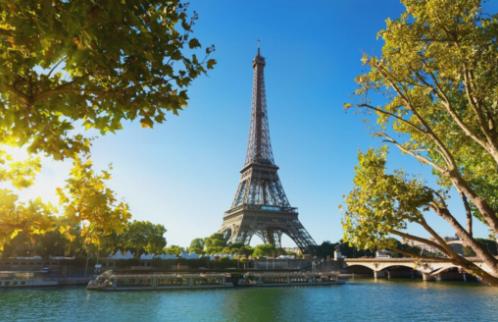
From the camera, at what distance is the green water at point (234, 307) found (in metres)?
23.7

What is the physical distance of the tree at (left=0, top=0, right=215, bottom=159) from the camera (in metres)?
3.16

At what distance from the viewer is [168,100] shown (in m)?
4.29

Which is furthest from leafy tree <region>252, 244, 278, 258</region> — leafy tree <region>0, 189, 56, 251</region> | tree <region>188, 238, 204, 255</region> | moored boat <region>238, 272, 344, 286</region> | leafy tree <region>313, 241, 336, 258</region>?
leafy tree <region>0, 189, 56, 251</region>

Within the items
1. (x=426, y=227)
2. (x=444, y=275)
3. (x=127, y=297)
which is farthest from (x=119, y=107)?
(x=444, y=275)

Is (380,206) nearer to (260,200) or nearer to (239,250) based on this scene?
(239,250)

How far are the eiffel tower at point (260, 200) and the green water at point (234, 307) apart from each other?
33.5 m

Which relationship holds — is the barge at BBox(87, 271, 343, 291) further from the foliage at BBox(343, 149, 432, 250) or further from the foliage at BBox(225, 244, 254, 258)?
the foliage at BBox(343, 149, 432, 250)

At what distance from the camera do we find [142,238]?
58250mm

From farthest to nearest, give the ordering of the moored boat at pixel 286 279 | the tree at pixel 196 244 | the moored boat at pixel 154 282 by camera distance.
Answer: the tree at pixel 196 244
the moored boat at pixel 286 279
the moored boat at pixel 154 282

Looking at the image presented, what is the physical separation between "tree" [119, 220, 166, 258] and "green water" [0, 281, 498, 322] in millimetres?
21093

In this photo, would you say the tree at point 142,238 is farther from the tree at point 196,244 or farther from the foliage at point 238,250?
the tree at point 196,244

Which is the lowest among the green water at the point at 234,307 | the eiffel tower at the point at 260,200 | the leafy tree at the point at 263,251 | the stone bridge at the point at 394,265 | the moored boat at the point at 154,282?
the green water at the point at 234,307

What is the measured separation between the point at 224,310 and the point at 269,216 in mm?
Answer: 44903

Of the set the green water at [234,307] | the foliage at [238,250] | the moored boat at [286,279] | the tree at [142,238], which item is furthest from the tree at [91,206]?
the foliage at [238,250]
